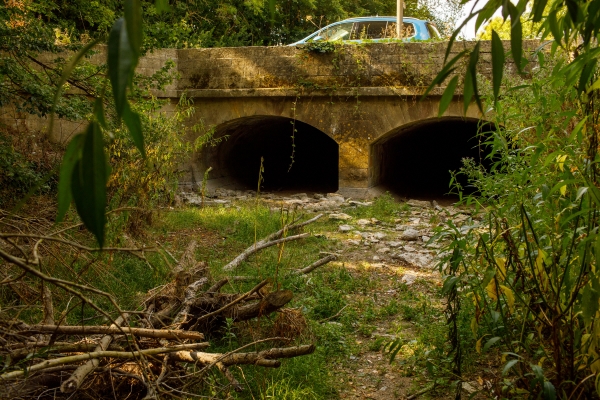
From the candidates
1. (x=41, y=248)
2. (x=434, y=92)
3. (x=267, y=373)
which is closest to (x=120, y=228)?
(x=41, y=248)

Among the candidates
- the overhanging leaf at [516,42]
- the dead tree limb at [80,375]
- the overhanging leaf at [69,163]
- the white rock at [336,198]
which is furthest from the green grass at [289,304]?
the white rock at [336,198]

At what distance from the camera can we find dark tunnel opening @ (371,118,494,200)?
11703 mm

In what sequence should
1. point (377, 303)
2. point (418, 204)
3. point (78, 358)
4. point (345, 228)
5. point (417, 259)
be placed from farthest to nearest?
point (418, 204) → point (345, 228) → point (417, 259) → point (377, 303) → point (78, 358)

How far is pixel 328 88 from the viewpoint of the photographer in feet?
33.8

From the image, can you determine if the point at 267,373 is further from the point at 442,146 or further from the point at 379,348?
the point at 442,146

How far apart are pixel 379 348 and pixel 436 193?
8828mm

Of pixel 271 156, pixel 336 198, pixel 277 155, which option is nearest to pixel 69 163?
pixel 336 198

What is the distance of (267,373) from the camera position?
3275mm

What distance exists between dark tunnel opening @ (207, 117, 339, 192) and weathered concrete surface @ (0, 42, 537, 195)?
70 cm

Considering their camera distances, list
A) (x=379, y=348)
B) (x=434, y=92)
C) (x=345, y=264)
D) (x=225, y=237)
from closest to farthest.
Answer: (x=379, y=348)
(x=345, y=264)
(x=225, y=237)
(x=434, y=92)

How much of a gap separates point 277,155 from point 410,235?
7387 millimetres

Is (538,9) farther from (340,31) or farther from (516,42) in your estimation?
(340,31)

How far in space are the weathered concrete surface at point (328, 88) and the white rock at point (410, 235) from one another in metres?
2.89

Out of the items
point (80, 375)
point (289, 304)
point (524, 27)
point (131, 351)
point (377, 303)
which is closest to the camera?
point (131, 351)
